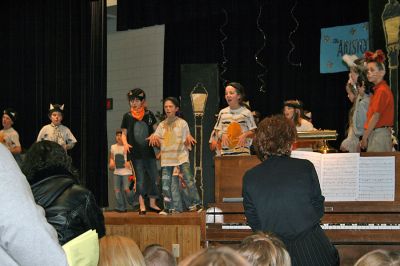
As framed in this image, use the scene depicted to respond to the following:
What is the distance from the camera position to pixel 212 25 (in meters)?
11.5

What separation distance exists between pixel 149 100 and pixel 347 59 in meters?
5.55

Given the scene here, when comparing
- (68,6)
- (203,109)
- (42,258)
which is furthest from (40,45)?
(42,258)

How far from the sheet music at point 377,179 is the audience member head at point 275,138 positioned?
4.37 feet

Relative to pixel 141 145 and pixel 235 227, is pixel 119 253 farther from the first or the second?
pixel 141 145

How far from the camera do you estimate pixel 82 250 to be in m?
1.71

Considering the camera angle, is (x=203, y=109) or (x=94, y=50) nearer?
(x=203, y=109)

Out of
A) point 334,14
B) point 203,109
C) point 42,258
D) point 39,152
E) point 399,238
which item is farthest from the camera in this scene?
point 334,14

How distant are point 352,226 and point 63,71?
23.7ft

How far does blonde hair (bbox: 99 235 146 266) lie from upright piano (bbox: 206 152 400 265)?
7.85 ft

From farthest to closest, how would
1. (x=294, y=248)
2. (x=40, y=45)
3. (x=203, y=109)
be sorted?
(x=40, y=45), (x=203, y=109), (x=294, y=248)

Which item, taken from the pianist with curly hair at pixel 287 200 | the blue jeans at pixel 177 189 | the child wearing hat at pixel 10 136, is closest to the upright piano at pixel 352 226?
the pianist with curly hair at pixel 287 200

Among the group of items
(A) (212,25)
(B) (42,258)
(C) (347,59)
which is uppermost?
(A) (212,25)

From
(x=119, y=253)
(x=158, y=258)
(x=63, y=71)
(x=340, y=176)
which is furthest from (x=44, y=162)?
(x=63, y=71)

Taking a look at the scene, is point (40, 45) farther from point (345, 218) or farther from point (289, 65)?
point (345, 218)
